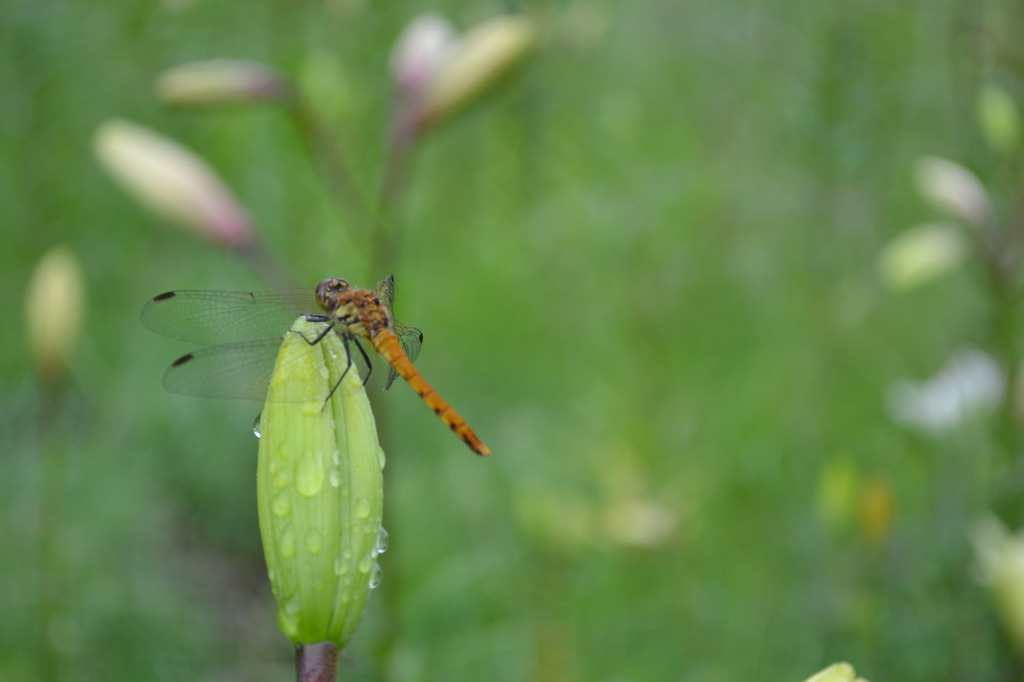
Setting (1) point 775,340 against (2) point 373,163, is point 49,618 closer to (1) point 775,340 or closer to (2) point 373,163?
(2) point 373,163

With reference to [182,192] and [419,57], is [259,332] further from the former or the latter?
[419,57]

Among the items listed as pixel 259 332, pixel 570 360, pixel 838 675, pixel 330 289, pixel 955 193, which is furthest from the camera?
pixel 570 360

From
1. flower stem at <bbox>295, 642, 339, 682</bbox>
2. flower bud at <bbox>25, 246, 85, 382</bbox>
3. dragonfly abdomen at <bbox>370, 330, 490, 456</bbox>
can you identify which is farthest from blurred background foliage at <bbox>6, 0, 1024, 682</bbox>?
flower stem at <bbox>295, 642, 339, 682</bbox>

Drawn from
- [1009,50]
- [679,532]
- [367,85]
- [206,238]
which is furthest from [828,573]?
[367,85]

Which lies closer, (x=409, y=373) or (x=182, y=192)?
(x=409, y=373)


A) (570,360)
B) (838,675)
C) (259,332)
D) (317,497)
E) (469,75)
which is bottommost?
(838,675)

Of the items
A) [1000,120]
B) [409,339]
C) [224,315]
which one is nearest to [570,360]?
[1000,120]
